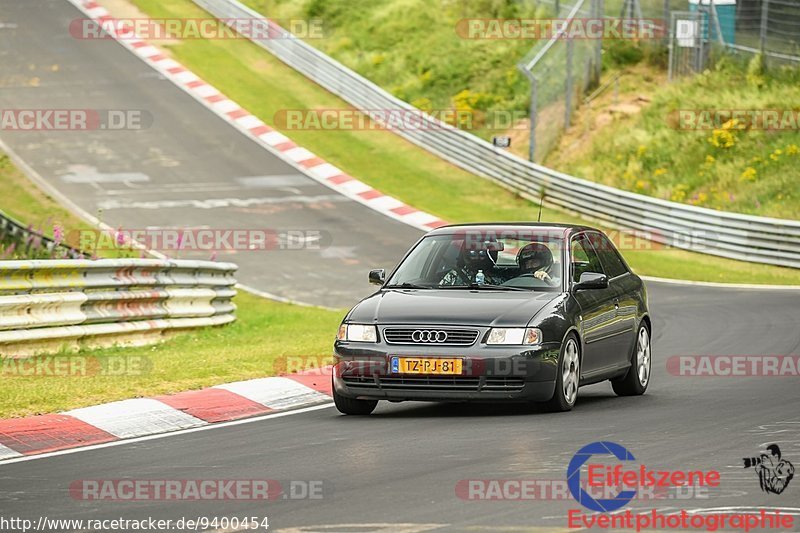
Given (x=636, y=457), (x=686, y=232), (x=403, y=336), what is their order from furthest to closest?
(x=686, y=232) < (x=403, y=336) < (x=636, y=457)

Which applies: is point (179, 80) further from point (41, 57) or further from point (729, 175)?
point (729, 175)

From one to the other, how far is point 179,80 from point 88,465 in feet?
105

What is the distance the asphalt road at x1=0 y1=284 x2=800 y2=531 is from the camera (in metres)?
7.51

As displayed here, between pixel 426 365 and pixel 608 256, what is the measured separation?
290 cm

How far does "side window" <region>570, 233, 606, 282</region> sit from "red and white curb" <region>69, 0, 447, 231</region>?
16.9 metres

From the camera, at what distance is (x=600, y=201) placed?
31734 millimetres

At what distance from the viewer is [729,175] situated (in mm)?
32844

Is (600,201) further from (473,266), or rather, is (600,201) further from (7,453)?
(7,453)

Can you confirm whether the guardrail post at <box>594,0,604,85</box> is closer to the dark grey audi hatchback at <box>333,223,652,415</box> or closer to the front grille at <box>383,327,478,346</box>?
the dark grey audi hatchback at <box>333,223,652,415</box>

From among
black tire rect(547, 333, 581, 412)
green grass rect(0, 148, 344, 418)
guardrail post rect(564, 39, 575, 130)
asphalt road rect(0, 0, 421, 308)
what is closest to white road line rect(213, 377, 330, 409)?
green grass rect(0, 148, 344, 418)

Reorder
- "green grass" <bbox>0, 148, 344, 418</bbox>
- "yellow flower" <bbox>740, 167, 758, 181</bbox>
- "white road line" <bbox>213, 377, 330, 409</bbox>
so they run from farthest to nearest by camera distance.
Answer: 1. "yellow flower" <bbox>740, 167, 758, 181</bbox>
2. "white road line" <bbox>213, 377, 330, 409</bbox>
3. "green grass" <bbox>0, 148, 344, 418</bbox>

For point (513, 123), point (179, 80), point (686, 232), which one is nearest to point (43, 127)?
point (179, 80)

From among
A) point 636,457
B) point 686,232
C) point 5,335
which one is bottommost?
point 686,232

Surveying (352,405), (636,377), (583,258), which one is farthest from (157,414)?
(636,377)
